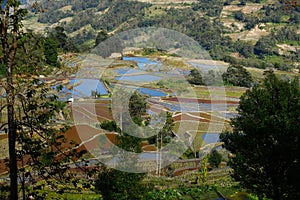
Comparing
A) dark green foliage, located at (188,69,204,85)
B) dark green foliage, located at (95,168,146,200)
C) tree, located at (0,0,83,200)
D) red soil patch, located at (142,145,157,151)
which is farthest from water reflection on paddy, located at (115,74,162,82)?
tree, located at (0,0,83,200)

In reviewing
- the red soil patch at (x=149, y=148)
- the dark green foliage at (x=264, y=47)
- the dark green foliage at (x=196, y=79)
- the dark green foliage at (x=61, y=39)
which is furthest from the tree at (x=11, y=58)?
the dark green foliage at (x=264, y=47)

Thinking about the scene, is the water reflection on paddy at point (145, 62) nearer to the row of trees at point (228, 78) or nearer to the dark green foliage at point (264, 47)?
the row of trees at point (228, 78)

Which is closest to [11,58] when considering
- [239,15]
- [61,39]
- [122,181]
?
[122,181]

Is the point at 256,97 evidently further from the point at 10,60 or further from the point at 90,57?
the point at 90,57

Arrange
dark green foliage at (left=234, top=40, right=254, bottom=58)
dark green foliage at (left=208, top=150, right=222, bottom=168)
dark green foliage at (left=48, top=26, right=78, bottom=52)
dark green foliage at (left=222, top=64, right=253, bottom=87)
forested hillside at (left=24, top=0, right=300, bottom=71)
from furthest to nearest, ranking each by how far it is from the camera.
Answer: dark green foliage at (left=234, top=40, right=254, bottom=58)
forested hillside at (left=24, top=0, right=300, bottom=71)
dark green foliage at (left=48, top=26, right=78, bottom=52)
dark green foliage at (left=222, top=64, right=253, bottom=87)
dark green foliage at (left=208, top=150, right=222, bottom=168)

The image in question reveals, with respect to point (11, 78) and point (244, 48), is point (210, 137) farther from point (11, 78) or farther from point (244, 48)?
point (244, 48)

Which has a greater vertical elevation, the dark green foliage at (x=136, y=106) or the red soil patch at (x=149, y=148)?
the dark green foliage at (x=136, y=106)

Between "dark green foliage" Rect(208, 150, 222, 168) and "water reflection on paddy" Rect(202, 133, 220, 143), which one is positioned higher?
"dark green foliage" Rect(208, 150, 222, 168)

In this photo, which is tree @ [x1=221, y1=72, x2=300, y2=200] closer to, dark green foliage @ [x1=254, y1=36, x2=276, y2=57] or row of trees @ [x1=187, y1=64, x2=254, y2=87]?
row of trees @ [x1=187, y1=64, x2=254, y2=87]

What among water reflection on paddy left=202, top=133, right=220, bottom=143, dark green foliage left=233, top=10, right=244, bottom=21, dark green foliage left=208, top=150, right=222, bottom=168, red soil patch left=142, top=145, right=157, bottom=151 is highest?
dark green foliage left=233, top=10, right=244, bottom=21
